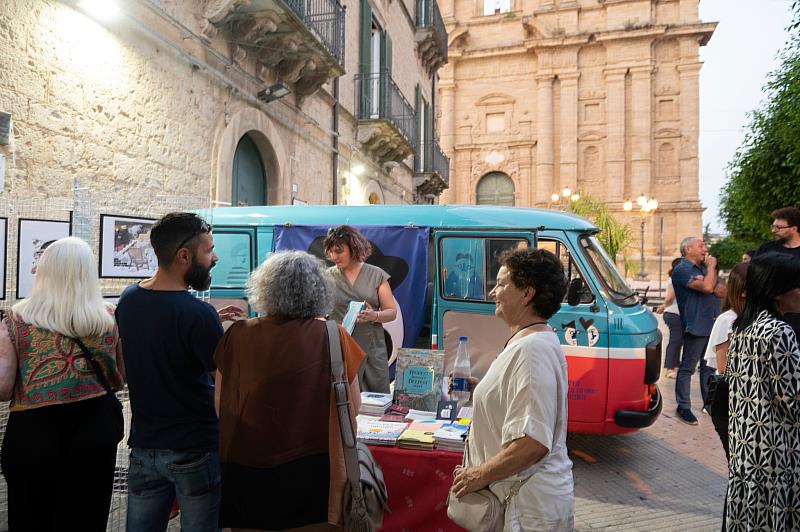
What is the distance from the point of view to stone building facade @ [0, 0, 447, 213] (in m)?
4.66

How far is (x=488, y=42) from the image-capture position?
3409cm

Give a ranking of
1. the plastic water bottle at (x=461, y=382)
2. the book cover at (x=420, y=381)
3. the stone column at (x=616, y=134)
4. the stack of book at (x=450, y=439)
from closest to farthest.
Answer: the stack of book at (x=450, y=439), the plastic water bottle at (x=461, y=382), the book cover at (x=420, y=381), the stone column at (x=616, y=134)

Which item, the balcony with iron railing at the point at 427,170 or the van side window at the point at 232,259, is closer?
the van side window at the point at 232,259

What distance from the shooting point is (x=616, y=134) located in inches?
1220

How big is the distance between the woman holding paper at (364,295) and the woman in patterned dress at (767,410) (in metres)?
2.33

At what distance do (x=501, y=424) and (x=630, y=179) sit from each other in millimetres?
32667

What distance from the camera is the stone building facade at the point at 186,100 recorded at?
183 inches

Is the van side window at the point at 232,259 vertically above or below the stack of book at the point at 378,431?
above

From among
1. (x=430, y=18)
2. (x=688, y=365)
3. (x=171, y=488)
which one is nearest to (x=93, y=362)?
(x=171, y=488)

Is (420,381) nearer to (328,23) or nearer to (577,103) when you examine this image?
(328,23)

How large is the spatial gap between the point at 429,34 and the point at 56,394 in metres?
19.2

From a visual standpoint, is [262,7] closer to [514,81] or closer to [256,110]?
[256,110]

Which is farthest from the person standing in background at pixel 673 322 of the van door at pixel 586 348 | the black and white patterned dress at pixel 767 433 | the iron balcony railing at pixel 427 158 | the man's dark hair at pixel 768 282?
the iron balcony railing at pixel 427 158

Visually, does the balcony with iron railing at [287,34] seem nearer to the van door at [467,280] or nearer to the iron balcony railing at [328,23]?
the iron balcony railing at [328,23]
